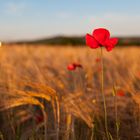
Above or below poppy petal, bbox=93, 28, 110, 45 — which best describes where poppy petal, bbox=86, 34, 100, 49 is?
below

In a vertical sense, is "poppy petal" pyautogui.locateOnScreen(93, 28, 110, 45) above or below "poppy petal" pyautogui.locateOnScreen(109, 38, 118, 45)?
above

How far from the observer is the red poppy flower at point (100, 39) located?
148 cm

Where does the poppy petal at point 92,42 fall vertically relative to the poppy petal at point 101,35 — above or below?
below

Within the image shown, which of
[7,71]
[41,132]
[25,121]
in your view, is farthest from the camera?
[7,71]

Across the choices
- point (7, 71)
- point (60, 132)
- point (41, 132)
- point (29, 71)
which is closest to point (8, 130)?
point (41, 132)

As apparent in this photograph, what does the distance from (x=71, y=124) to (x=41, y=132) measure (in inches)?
8.5

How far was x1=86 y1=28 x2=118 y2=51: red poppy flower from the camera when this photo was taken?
1.48 m

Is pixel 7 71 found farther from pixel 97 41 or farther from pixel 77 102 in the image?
pixel 97 41

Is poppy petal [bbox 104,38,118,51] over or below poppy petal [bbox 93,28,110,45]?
below

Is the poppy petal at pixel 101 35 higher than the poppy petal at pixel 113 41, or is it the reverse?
the poppy petal at pixel 101 35

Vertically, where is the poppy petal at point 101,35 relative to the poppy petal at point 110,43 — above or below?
above

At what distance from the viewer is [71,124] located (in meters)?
1.82

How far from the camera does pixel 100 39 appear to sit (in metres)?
1.48

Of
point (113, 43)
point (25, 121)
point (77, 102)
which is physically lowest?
point (25, 121)
